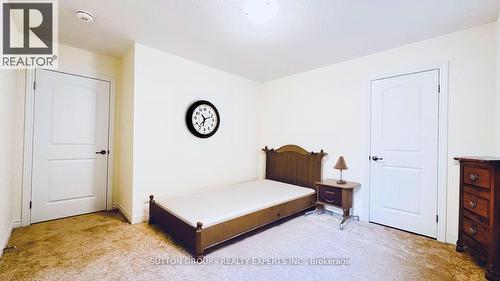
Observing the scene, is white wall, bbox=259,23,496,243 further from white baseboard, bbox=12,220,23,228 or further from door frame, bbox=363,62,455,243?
white baseboard, bbox=12,220,23,228

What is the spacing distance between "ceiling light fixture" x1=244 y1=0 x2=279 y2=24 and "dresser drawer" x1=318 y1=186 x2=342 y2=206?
7.42ft

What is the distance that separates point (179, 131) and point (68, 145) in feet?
4.90

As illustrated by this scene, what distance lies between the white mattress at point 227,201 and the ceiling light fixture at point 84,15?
211 centimetres

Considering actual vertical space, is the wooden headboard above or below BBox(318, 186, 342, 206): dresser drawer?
above

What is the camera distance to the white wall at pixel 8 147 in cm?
197

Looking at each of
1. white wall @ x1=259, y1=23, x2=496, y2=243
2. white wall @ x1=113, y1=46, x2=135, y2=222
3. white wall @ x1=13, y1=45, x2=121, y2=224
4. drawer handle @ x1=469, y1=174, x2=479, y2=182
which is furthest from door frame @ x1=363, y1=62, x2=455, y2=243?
white wall @ x1=13, y1=45, x2=121, y2=224

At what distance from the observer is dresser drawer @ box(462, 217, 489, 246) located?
178 centimetres

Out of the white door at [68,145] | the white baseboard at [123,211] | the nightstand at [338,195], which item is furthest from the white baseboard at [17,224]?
the nightstand at [338,195]

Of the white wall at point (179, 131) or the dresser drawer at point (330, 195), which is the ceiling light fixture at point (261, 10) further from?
the dresser drawer at point (330, 195)

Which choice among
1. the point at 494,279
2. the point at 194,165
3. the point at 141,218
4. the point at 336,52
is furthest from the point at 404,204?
the point at 141,218

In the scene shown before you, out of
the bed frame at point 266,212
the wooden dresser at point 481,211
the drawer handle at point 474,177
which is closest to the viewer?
the wooden dresser at point 481,211

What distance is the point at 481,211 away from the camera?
1831mm

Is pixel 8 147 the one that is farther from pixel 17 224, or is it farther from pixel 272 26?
pixel 272 26

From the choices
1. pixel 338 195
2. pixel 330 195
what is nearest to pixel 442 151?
pixel 338 195
